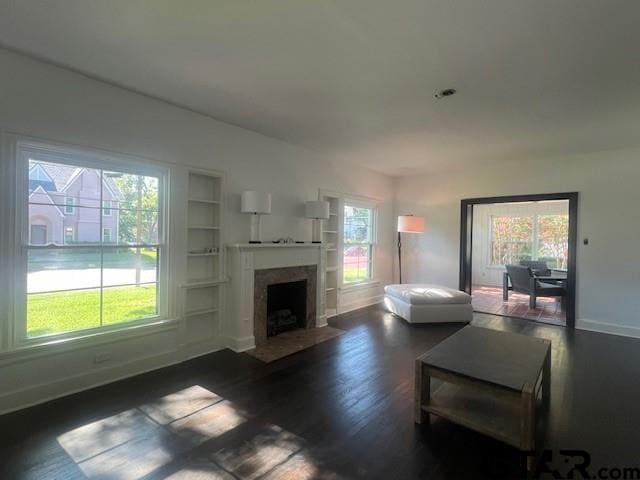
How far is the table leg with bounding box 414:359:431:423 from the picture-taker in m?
2.25

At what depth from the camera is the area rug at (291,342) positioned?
11.5ft

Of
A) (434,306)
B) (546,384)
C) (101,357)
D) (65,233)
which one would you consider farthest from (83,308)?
(434,306)

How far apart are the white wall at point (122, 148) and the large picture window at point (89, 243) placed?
179mm

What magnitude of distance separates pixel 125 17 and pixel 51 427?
2682 millimetres

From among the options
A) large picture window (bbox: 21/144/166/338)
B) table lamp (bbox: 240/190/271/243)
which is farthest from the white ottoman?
large picture window (bbox: 21/144/166/338)

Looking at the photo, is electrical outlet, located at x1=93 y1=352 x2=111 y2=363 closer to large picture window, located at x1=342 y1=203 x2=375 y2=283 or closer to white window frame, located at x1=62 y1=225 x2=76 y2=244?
white window frame, located at x1=62 y1=225 x2=76 y2=244

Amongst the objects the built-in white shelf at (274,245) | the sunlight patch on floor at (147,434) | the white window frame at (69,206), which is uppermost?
the white window frame at (69,206)

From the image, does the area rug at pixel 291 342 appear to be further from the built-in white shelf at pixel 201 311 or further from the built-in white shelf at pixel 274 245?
the built-in white shelf at pixel 274 245

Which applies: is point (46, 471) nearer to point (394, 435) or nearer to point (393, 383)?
point (394, 435)

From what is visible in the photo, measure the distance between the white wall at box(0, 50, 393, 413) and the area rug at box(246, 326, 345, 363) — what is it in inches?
33.6

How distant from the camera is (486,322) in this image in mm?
4969

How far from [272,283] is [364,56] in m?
2.70

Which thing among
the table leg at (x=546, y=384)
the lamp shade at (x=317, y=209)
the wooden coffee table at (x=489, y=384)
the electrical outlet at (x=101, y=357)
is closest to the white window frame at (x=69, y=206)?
the electrical outlet at (x=101, y=357)

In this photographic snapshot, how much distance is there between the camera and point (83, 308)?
2.74m
